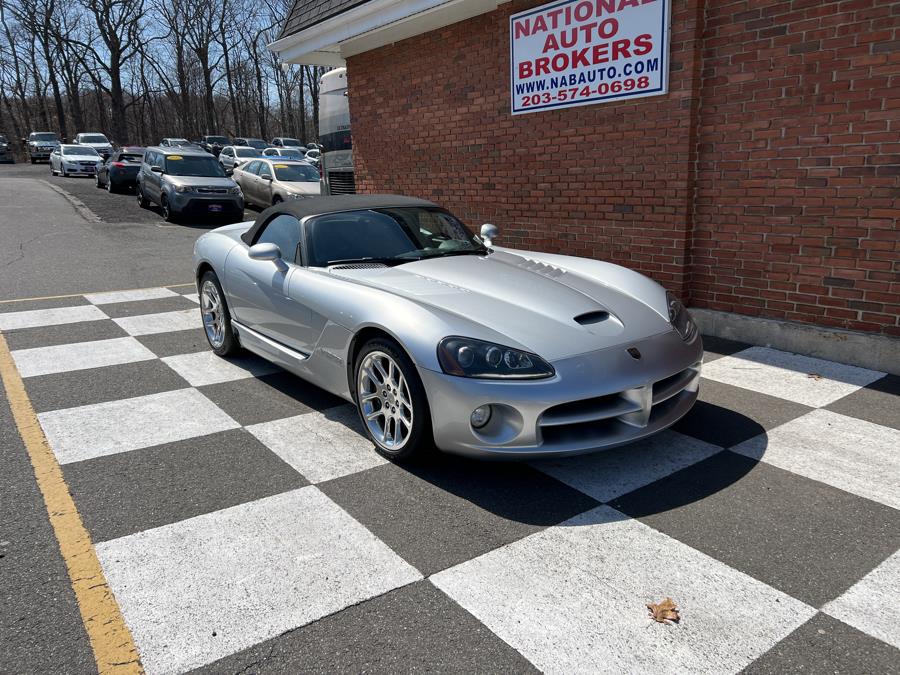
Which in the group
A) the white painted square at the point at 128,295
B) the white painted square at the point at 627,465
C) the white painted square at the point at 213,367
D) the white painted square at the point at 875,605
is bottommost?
the white painted square at the point at 875,605

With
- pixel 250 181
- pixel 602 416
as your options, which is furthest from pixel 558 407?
pixel 250 181

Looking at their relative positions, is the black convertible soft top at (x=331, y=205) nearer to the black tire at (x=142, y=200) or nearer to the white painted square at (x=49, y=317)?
the white painted square at (x=49, y=317)

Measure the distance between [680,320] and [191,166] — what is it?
1528cm

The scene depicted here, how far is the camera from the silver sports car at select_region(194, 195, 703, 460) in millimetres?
3250

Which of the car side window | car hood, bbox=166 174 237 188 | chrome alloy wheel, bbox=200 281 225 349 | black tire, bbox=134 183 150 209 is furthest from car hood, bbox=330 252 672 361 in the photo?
black tire, bbox=134 183 150 209

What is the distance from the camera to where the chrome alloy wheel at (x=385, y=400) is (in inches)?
140

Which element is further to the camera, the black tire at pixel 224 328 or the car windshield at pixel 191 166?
the car windshield at pixel 191 166

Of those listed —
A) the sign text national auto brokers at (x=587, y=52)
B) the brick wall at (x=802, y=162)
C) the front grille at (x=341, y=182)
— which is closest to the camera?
the brick wall at (x=802, y=162)

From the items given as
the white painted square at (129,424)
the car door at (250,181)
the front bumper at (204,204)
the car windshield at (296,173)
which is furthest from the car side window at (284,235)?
the car door at (250,181)

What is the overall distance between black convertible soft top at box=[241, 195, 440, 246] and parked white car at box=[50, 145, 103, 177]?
2784 centimetres

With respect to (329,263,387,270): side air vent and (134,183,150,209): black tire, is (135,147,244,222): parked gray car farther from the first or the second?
(329,263,387,270): side air vent

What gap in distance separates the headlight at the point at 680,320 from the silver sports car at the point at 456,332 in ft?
A: 0.05

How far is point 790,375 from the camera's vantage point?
5117mm

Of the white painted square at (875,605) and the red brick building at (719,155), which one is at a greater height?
the red brick building at (719,155)
